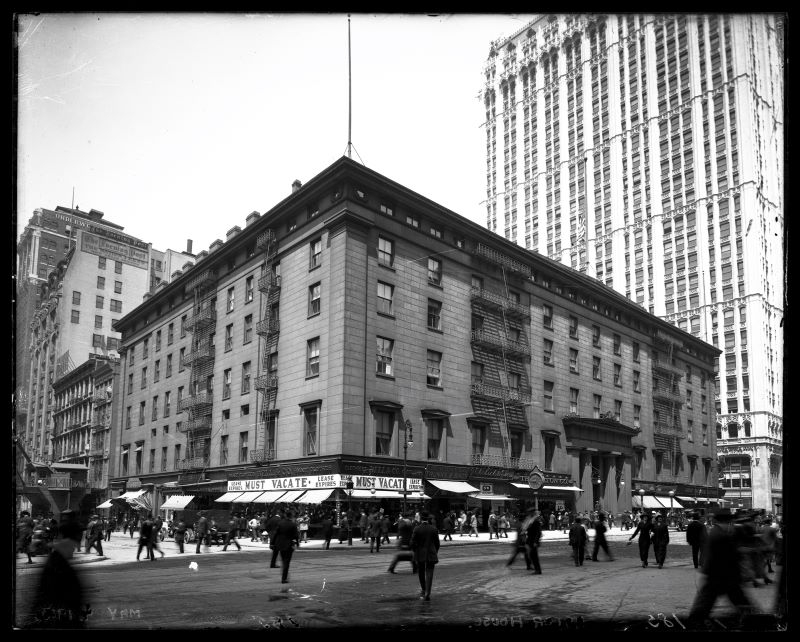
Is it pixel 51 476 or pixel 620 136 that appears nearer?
pixel 51 476

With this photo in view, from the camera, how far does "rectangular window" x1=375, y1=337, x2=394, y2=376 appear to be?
38.7m

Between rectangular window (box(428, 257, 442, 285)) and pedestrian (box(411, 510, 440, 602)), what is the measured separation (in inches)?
1163

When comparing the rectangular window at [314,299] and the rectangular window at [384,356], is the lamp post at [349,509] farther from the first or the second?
the rectangular window at [314,299]

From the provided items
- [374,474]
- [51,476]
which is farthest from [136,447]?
[374,474]

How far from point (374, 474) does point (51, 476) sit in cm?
1910

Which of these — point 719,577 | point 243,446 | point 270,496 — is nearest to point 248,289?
point 243,446

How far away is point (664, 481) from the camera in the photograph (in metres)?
60.7

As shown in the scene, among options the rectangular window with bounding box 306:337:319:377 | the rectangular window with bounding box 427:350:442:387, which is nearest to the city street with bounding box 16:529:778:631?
the rectangular window with bounding box 306:337:319:377

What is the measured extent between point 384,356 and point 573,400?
62.2 feet

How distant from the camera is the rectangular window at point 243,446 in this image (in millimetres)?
44438

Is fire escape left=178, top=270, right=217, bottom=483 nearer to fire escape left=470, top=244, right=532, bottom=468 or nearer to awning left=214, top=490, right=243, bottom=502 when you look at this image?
awning left=214, top=490, right=243, bottom=502

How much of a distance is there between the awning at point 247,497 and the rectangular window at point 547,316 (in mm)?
22832

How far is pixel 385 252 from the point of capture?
132 feet

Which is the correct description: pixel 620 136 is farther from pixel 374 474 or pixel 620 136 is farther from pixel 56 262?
pixel 56 262
